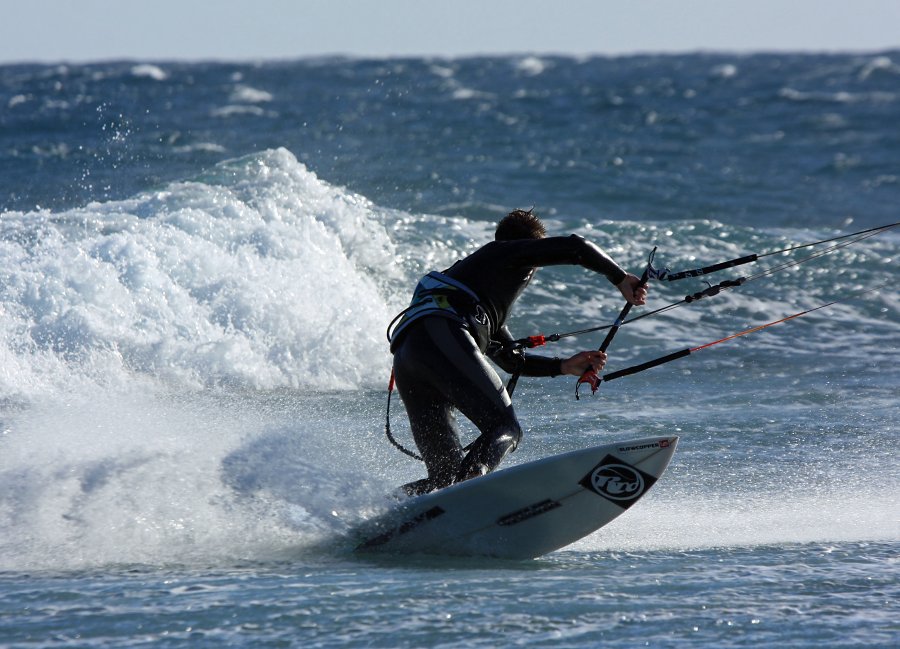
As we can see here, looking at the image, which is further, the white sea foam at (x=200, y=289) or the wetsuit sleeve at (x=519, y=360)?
the white sea foam at (x=200, y=289)

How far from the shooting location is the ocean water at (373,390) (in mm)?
4188

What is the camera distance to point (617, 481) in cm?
498

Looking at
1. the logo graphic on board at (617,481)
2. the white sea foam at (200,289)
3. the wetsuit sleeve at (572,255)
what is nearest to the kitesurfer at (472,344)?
the wetsuit sleeve at (572,255)

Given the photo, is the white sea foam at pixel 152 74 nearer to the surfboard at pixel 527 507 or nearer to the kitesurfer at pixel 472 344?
the kitesurfer at pixel 472 344

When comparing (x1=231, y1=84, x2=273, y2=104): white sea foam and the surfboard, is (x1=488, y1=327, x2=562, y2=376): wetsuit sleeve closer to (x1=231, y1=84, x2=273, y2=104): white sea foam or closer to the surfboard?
the surfboard

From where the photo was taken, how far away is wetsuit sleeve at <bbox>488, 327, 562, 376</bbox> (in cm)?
541

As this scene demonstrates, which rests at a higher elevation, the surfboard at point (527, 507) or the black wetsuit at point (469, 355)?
the black wetsuit at point (469, 355)

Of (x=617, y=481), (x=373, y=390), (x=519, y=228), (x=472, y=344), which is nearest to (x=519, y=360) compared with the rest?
(x=472, y=344)

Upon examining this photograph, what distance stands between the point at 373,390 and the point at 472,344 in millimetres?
4062

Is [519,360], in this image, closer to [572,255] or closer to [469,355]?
[469,355]

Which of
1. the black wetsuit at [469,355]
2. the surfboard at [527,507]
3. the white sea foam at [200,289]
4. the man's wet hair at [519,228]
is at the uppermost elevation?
the white sea foam at [200,289]

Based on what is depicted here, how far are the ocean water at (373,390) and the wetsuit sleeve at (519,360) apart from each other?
0.75m

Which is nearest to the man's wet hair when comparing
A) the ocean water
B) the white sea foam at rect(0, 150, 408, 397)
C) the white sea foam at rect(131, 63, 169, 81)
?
the ocean water

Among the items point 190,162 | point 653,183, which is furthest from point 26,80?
point 653,183
